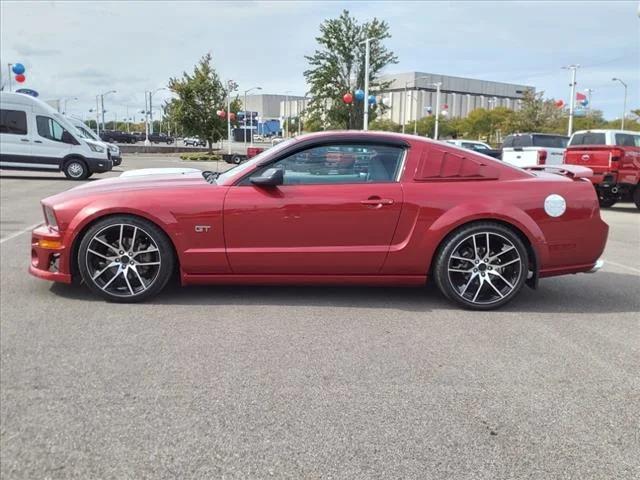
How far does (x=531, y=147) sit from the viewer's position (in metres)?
18.6

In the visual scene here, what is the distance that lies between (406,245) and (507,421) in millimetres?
1941

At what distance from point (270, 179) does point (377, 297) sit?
1.40m

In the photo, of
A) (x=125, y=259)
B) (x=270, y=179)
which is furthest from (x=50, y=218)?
(x=270, y=179)

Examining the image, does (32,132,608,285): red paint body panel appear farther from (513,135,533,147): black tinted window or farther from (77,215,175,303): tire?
(513,135,533,147): black tinted window

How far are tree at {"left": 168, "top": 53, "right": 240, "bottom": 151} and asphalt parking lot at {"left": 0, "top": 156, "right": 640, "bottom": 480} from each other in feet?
118

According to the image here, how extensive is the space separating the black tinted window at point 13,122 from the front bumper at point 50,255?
15.0 m

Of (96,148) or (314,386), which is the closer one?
(314,386)

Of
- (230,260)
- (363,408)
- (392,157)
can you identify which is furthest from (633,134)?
(363,408)

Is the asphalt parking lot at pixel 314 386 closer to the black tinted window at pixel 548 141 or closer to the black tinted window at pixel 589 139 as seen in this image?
the black tinted window at pixel 589 139

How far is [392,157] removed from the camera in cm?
463

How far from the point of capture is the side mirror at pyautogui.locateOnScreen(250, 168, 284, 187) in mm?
4355

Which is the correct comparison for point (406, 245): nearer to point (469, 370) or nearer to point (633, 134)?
point (469, 370)

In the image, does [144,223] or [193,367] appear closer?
[193,367]

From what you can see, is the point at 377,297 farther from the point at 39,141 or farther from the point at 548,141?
the point at 548,141
